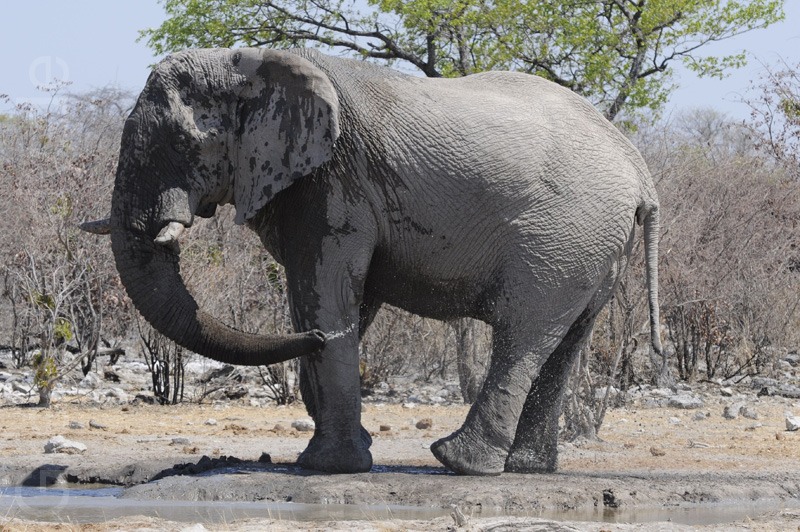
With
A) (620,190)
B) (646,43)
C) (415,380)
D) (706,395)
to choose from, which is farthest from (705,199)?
(620,190)

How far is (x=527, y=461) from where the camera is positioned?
31.5 ft

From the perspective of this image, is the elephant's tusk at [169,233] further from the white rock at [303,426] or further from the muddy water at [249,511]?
the white rock at [303,426]

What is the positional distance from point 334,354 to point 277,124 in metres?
1.51

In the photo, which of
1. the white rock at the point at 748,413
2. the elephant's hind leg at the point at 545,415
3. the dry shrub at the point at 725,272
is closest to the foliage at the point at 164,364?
the white rock at the point at 748,413

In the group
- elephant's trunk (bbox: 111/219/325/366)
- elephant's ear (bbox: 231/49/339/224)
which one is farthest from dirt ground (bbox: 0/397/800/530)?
elephant's ear (bbox: 231/49/339/224)

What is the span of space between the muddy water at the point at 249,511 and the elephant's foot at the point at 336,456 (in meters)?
0.55

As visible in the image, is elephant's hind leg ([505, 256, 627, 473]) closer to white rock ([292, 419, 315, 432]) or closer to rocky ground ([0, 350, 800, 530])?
rocky ground ([0, 350, 800, 530])

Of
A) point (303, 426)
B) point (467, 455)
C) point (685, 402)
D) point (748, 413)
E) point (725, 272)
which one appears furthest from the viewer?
point (725, 272)

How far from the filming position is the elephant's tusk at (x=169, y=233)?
8.05m

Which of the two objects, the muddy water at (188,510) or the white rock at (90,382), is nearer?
the muddy water at (188,510)

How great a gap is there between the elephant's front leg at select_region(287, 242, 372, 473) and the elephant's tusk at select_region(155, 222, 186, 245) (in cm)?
88

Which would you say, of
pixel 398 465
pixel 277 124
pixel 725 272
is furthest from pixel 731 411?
pixel 277 124

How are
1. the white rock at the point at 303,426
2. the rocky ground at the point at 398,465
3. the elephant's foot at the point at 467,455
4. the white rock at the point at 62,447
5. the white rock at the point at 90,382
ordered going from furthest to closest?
the white rock at the point at 90,382 → the white rock at the point at 303,426 → the white rock at the point at 62,447 → the elephant's foot at the point at 467,455 → the rocky ground at the point at 398,465

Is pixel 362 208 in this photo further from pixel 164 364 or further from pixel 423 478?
pixel 164 364
